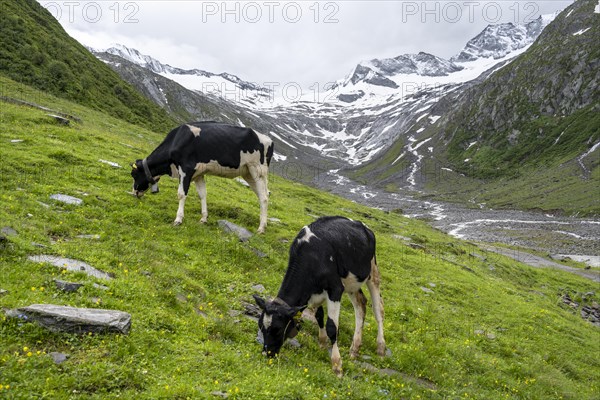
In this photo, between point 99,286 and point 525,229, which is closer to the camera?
point 99,286

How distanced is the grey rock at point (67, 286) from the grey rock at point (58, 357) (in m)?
2.26

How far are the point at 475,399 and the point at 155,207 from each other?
14.1 m

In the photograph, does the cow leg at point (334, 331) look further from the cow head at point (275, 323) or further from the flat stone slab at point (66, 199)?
the flat stone slab at point (66, 199)

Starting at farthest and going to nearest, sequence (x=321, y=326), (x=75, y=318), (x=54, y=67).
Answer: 1. (x=54, y=67)
2. (x=321, y=326)
3. (x=75, y=318)

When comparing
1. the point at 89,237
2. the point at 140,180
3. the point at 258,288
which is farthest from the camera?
the point at 140,180

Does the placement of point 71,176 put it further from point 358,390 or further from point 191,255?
point 358,390

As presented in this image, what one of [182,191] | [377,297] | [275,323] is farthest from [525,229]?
[275,323]

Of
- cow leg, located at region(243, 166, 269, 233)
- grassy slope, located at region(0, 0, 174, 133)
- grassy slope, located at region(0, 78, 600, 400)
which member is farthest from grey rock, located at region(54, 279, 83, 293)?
grassy slope, located at region(0, 0, 174, 133)

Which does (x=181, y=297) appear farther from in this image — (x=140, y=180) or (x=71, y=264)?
(x=140, y=180)

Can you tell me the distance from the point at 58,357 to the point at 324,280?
556cm

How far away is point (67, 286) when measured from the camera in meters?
9.23

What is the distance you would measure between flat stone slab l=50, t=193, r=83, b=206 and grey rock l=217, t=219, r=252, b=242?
556cm

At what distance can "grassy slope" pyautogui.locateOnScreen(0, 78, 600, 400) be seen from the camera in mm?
7395

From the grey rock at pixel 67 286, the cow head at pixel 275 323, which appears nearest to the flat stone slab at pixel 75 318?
the grey rock at pixel 67 286
